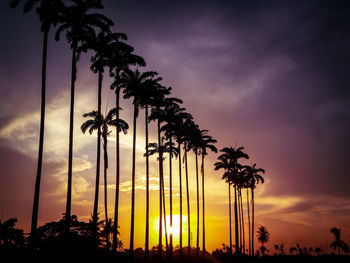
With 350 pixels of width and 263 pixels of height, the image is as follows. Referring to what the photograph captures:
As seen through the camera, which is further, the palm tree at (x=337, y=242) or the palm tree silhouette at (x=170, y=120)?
the palm tree at (x=337, y=242)

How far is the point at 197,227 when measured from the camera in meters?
53.0

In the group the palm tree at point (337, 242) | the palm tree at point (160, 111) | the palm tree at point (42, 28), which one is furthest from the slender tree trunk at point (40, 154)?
the palm tree at point (337, 242)

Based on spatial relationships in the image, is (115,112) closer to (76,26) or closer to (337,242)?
(76,26)

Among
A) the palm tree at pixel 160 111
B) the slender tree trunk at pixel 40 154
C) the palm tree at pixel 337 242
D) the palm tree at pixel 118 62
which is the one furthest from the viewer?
the palm tree at pixel 337 242

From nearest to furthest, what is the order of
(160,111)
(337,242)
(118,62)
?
(118,62)
(160,111)
(337,242)

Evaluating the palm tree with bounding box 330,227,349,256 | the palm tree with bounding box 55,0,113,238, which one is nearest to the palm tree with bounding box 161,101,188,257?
the palm tree with bounding box 55,0,113,238

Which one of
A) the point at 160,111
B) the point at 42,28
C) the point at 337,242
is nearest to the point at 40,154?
the point at 42,28

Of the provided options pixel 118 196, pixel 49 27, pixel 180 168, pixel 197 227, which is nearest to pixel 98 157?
pixel 118 196

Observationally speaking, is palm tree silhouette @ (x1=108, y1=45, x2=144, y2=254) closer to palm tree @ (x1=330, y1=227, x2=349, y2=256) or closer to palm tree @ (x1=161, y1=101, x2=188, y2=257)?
palm tree @ (x1=161, y1=101, x2=188, y2=257)

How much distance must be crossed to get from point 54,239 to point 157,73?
21359 mm

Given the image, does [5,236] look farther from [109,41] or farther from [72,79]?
[109,41]

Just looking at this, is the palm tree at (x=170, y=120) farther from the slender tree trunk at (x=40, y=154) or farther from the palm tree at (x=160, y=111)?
the slender tree trunk at (x=40, y=154)

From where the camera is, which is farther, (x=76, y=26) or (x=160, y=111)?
(x=160, y=111)

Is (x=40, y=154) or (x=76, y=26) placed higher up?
(x=76, y=26)
